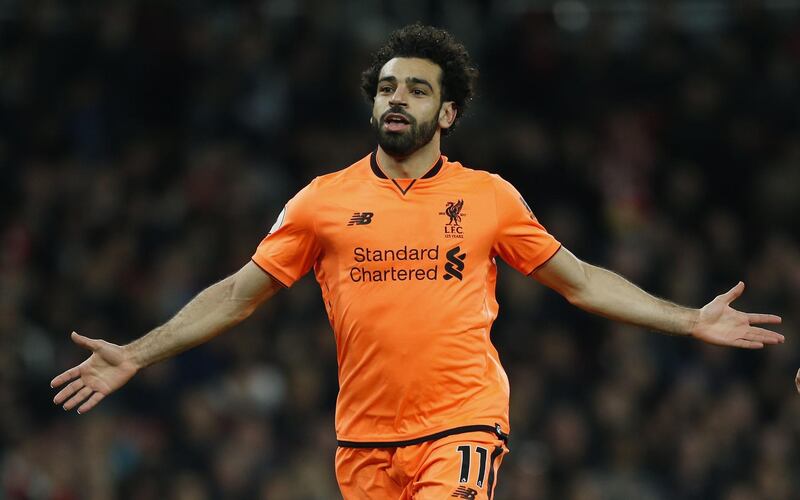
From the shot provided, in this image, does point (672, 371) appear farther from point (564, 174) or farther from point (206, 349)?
point (206, 349)

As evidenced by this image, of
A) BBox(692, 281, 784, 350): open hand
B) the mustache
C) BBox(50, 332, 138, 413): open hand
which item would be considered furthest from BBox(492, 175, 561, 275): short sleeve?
BBox(50, 332, 138, 413): open hand

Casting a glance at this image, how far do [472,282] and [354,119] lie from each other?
7.55 meters

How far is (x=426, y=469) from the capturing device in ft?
20.2

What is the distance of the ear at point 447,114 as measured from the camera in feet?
21.6

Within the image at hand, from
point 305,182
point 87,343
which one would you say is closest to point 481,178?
point 87,343

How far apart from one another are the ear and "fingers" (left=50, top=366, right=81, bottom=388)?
1960 millimetres

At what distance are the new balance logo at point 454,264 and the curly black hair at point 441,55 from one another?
2.30ft

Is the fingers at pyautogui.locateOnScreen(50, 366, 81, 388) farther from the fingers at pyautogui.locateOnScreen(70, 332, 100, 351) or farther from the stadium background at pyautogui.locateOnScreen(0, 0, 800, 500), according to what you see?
the stadium background at pyautogui.locateOnScreen(0, 0, 800, 500)

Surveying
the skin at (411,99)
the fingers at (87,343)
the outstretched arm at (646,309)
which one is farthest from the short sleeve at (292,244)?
the outstretched arm at (646,309)

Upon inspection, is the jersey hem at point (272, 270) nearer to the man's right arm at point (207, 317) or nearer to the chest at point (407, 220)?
the man's right arm at point (207, 317)

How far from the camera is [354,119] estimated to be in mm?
13711

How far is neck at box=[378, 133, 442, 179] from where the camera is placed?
6457 mm

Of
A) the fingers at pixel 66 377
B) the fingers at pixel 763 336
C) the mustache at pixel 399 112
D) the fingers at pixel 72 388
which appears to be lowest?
the fingers at pixel 72 388

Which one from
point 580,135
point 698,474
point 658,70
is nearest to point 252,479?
point 698,474
